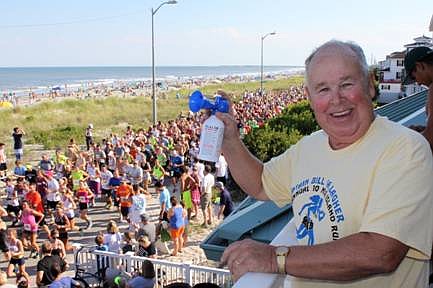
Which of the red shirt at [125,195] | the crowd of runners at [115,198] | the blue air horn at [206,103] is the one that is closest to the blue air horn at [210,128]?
the blue air horn at [206,103]

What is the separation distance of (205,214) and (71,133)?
21344mm

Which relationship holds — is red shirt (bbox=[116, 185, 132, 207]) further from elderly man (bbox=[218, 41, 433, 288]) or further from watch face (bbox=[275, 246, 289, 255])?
watch face (bbox=[275, 246, 289, 255])

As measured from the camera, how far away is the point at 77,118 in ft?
135

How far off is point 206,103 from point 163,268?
6.43 metres

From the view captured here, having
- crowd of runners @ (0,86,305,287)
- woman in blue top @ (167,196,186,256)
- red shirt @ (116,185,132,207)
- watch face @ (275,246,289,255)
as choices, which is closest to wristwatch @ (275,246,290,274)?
watch face @ (275,246,289,255)

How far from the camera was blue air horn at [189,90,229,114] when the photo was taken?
211 centimetres

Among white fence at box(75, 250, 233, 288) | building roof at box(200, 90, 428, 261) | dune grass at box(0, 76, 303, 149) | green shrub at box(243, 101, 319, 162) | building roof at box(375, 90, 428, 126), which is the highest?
building roof at box(375, 90, 428, 126)

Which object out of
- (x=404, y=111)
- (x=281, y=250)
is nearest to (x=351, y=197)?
(x=281, y=250)

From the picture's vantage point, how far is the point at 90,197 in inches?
529

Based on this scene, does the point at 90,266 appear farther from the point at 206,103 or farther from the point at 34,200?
the point at 206,103

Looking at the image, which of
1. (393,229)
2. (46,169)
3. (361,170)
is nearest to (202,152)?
(361,170)

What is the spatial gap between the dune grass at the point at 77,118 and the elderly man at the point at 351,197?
91.2 ft

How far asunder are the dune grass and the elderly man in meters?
27.8

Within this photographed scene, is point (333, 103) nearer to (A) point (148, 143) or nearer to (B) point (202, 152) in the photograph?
(B) point (202, 152)
